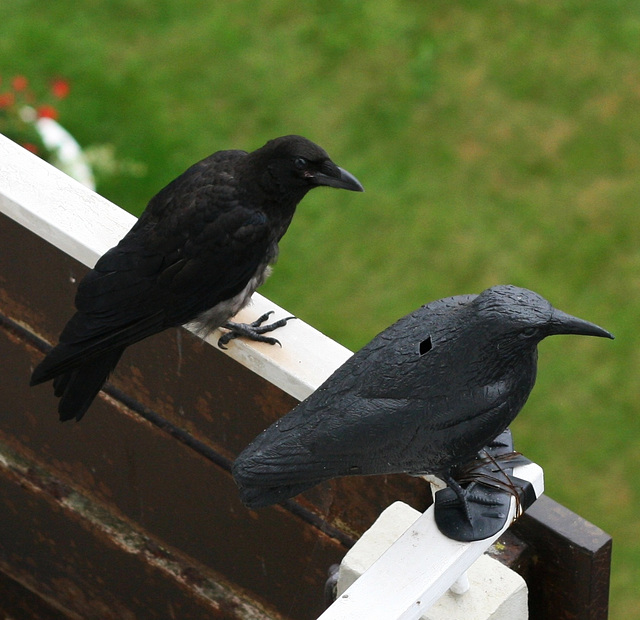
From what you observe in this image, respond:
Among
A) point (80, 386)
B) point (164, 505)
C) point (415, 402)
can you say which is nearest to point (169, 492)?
point (164, 505)

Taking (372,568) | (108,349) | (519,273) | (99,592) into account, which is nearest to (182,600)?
(99,592)

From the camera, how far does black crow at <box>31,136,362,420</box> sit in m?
3.23

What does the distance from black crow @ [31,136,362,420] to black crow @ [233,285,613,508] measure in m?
0.77

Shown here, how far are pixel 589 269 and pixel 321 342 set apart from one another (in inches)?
123

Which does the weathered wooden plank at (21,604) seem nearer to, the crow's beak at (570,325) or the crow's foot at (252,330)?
the crow's foot at (252,330)

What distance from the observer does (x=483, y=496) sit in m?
2.61

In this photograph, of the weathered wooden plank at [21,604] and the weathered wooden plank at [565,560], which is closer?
the weathered wooden plank at [565,560]

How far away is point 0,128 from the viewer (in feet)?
20.0

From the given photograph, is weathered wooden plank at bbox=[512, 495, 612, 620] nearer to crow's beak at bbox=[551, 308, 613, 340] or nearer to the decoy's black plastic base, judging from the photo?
the decoy's black plastic base

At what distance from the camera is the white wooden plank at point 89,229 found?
3.13 m

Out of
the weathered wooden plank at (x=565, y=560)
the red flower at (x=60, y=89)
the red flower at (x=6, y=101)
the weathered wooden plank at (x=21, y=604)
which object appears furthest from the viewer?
the red flower at (x=60, y=89)

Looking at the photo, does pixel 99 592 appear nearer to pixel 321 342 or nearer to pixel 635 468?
pixel 321 342

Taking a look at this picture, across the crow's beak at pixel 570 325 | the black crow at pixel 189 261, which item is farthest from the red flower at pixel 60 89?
the crow's beak at pixel 570 325

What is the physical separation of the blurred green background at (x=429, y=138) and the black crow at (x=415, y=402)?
9.98 ft
